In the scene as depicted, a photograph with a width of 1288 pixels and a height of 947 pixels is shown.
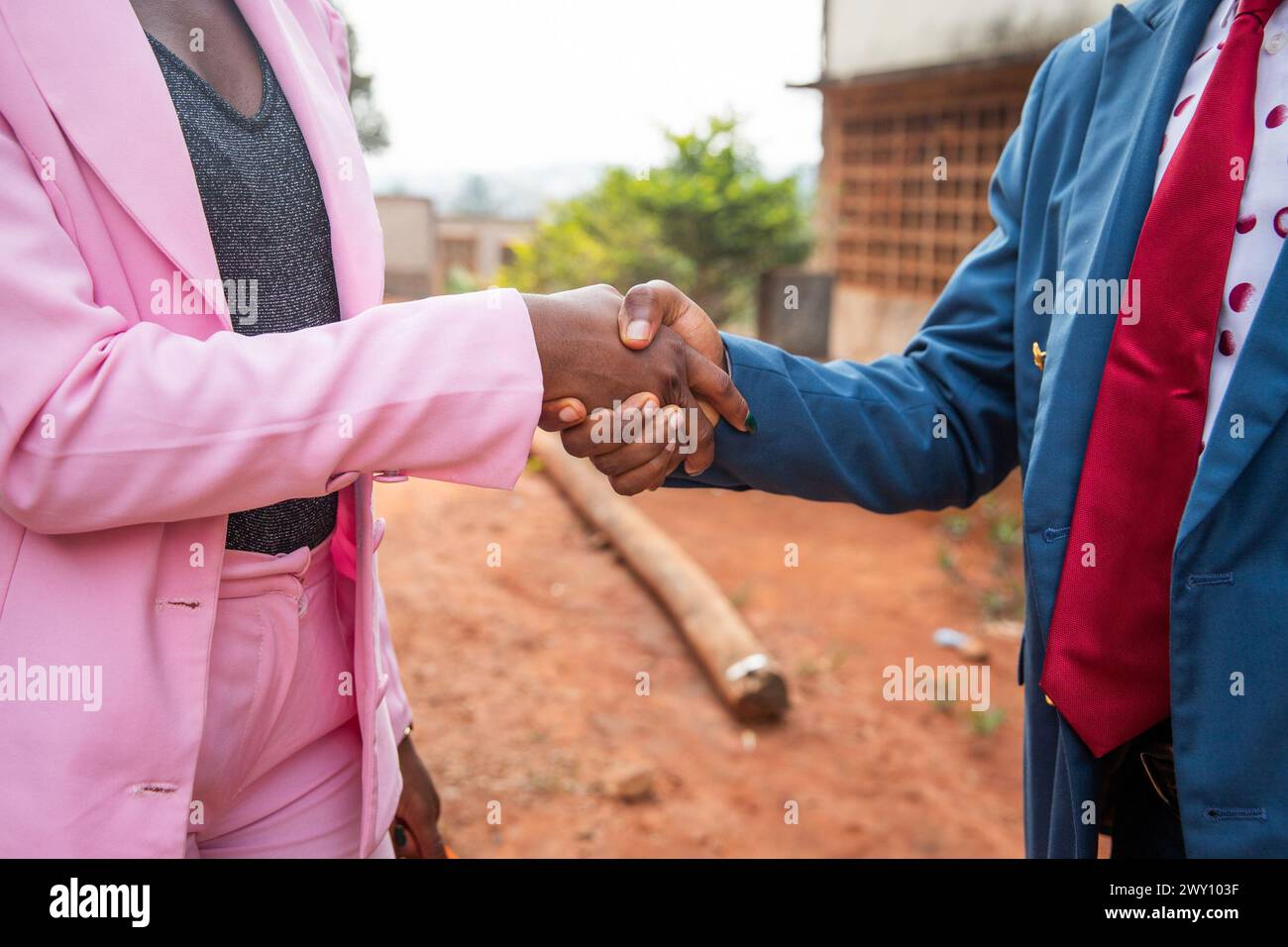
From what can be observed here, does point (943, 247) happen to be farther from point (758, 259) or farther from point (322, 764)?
point (322, 764)

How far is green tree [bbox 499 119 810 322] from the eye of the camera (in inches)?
474

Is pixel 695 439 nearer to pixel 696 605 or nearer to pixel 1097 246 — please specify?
pixel 1097 246

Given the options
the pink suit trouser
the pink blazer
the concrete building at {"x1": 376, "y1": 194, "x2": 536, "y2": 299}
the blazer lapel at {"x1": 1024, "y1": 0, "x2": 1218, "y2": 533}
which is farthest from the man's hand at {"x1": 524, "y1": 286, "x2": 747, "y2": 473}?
the concrete building at {"x1": 376, "y1": 194, "x2": 536, "y2": 299}

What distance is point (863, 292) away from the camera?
1012cm

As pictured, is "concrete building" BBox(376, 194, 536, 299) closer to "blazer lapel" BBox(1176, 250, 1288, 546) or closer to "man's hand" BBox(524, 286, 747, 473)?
"man's hand" BBox(524, 286, 747, 473)

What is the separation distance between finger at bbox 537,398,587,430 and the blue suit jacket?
35 cm

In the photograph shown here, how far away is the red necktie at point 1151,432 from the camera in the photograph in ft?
4.92

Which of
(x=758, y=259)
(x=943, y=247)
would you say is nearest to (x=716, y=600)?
(x=943, y=247)

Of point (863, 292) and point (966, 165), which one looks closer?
point (966, 165)

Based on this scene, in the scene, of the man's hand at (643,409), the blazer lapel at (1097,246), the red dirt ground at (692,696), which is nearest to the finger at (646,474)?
the man's hand at (643,409)

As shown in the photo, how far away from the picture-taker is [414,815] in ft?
6.52

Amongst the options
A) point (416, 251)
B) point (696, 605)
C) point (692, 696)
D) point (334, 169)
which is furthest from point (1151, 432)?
point (416, 251)
